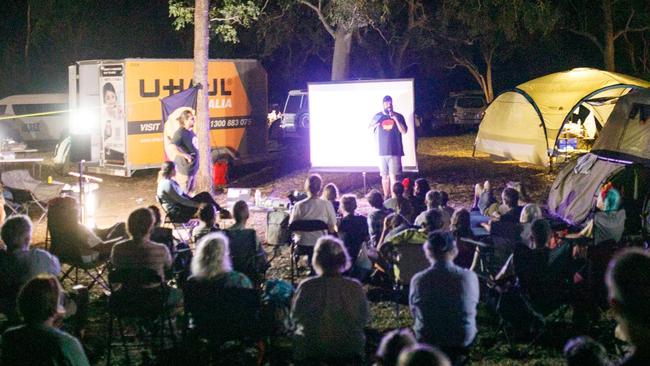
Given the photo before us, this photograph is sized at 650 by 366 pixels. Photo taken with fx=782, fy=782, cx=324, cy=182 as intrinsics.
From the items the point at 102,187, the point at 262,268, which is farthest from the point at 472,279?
the point at 102,187

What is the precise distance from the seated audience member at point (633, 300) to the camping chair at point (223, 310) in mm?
3051

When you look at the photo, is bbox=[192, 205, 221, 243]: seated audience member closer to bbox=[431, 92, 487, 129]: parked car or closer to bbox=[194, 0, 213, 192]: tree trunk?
bbox=[194, 0, 213, 192]: tree trunk

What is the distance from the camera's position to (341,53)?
76.4 feet

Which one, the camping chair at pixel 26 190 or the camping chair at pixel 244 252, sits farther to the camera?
the camping chair at pixel 26 190

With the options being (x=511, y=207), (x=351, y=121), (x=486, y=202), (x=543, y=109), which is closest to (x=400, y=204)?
(x=511, y=207)

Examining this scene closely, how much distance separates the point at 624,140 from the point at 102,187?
34.1 ft

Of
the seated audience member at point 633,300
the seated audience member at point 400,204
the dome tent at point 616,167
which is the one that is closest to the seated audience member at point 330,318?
the seated audience member at point 633,300

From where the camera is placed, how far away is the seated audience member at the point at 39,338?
12.9 ft

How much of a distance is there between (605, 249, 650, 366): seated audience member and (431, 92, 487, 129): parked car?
29.7m

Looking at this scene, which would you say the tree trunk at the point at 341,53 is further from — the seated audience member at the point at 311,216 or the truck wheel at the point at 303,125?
the seated audience member at the point at 311,216

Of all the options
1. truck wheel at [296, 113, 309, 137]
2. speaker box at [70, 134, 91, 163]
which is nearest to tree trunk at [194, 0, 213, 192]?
speaker box at [70, 134, 91, 163]

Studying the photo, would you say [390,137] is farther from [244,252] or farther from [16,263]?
[16,263]

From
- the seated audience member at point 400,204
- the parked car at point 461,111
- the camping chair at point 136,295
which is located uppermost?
the parked car at point 461,111

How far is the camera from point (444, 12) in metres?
27.0
